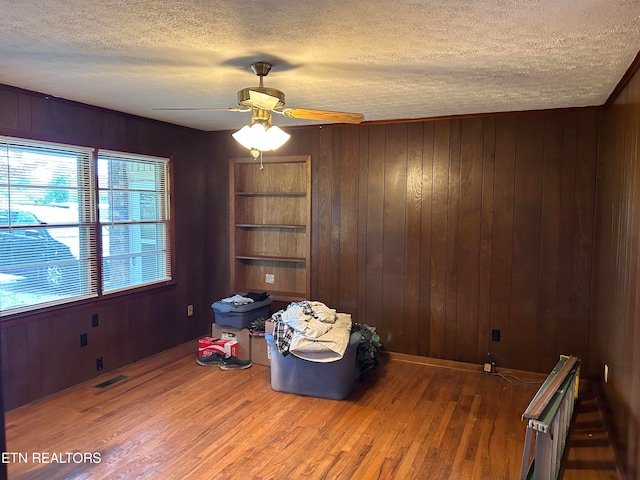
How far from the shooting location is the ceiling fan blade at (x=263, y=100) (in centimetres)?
260

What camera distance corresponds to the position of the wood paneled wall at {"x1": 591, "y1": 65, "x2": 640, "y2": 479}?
2.43m

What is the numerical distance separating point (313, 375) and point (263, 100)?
218cm

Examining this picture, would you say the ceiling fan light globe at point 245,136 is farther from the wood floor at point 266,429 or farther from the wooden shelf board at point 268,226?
the wooden shelf board at point 268,226

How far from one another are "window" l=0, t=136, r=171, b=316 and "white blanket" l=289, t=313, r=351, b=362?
1.83 meters

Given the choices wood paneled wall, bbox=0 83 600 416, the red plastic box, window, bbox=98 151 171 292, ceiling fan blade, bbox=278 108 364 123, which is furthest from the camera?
the red plastic box

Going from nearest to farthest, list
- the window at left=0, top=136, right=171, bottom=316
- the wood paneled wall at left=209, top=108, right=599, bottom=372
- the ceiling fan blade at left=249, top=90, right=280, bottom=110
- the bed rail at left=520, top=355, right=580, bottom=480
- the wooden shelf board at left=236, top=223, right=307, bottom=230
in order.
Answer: the bed rail at left=520, top=355, right=580, bottom=480, the ceiling fan blade at left=249, top=90, right=280, bottom=110, the window at left=0, top=136, right=171, bottom=316, the wood paneled wall at left=209, top=108, right=599, bottom=372, the wooden shelf board at left=236, top=223, right=307, bottom=230

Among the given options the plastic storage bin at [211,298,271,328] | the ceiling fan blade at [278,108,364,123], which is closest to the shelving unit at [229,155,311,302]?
the plastic storage bin at [211,298,271,328]

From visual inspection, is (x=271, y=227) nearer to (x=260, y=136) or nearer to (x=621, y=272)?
(x=260, y=136)

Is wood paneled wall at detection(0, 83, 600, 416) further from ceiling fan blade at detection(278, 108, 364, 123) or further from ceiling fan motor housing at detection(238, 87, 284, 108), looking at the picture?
ceiling fan motor housing at detection(238, 87, 284, 108)

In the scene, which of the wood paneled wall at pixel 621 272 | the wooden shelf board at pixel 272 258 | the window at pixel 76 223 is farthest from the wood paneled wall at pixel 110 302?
the wood paneled wall at pixel 621 272

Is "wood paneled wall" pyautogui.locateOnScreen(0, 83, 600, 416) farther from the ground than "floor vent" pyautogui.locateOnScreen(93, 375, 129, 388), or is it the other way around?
"wood paneled wall" pyautogui.locateOnScreen(0, 83, 600, 416)

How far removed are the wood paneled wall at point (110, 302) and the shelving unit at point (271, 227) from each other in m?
0.39

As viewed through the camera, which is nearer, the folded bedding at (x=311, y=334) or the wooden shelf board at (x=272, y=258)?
the folded bedding at (x=311, y=334)

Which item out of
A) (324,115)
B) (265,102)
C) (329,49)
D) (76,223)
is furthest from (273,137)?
(76,223)
